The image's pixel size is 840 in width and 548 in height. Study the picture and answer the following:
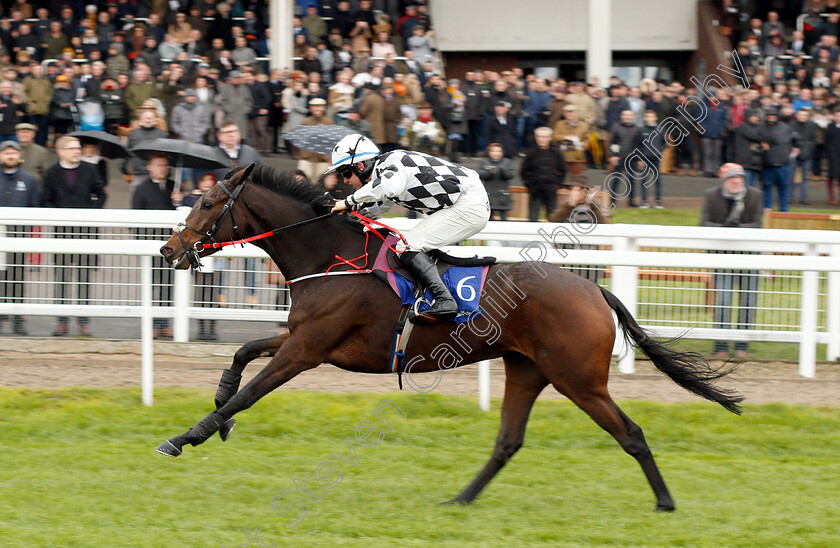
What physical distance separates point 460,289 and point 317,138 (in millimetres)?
3882

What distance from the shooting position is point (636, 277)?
6.48m

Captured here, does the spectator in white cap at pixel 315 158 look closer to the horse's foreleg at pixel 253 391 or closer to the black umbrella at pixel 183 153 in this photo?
the black umbrella at pixel 183 153

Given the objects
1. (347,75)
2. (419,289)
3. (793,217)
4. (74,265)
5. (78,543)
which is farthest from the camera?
(347,75)

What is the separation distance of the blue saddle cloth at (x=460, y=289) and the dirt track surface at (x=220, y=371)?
5.65 feet

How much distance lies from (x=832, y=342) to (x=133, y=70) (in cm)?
946

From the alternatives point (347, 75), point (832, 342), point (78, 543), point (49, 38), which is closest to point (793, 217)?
point (832, 342)

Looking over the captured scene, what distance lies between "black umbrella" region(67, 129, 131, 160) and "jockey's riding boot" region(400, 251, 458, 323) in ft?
14.3

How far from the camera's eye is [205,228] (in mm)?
4711

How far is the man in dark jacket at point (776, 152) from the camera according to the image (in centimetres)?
1184

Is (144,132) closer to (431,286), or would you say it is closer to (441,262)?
(441,262)

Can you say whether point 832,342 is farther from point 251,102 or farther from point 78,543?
point 251,102

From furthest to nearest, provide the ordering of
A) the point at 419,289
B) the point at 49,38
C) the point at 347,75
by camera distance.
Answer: the point at 49,38
the point at 347,75
the point at 419,289

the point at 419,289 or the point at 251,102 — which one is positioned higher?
the point at 251,102

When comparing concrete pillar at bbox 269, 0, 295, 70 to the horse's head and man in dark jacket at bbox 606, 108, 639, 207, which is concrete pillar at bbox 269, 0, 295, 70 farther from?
the horse's head
